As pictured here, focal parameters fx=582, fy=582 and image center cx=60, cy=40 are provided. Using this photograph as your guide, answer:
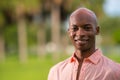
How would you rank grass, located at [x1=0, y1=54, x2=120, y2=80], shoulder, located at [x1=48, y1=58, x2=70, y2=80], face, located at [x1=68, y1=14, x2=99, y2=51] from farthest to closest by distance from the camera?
1. grass, located at [x1=0, y1=54, x2=120, y2=80]
2. shoulder, located at [x1=48, y1=58, x2=70, y2=80]
3. face, located at [x1=68, y1=14, x2=99, y2=51]

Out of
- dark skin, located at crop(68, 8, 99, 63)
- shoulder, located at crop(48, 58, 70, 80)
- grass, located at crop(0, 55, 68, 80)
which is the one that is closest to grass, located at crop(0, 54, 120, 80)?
grass, located at crop(0, 55, 68, 80)

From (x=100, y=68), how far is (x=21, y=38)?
4997 centimetres

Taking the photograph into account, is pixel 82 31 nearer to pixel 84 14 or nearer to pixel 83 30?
pixel 83 30

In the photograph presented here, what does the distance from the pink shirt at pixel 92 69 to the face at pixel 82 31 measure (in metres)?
0.12

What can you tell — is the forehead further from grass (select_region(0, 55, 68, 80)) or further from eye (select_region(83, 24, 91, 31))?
grass (select_region(0, 55, 68, 80))

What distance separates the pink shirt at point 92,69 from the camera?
4.11 m

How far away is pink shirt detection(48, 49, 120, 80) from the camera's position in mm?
4109

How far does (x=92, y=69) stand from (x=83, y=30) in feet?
0.96

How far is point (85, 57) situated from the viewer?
165 inches

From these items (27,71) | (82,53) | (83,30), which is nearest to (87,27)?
A: (83,30)

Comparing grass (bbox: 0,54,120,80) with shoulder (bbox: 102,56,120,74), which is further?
grass (bbox: 0,54,120,80)

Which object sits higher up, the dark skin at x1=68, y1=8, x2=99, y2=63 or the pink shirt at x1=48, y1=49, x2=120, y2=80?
the dark skin at x1=68, y1=8, x2=99, y2=63

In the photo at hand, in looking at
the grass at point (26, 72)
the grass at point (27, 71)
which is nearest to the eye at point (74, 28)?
the grass at point (27, 71)

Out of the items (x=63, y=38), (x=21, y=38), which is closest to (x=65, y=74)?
(x=21, y=38)
